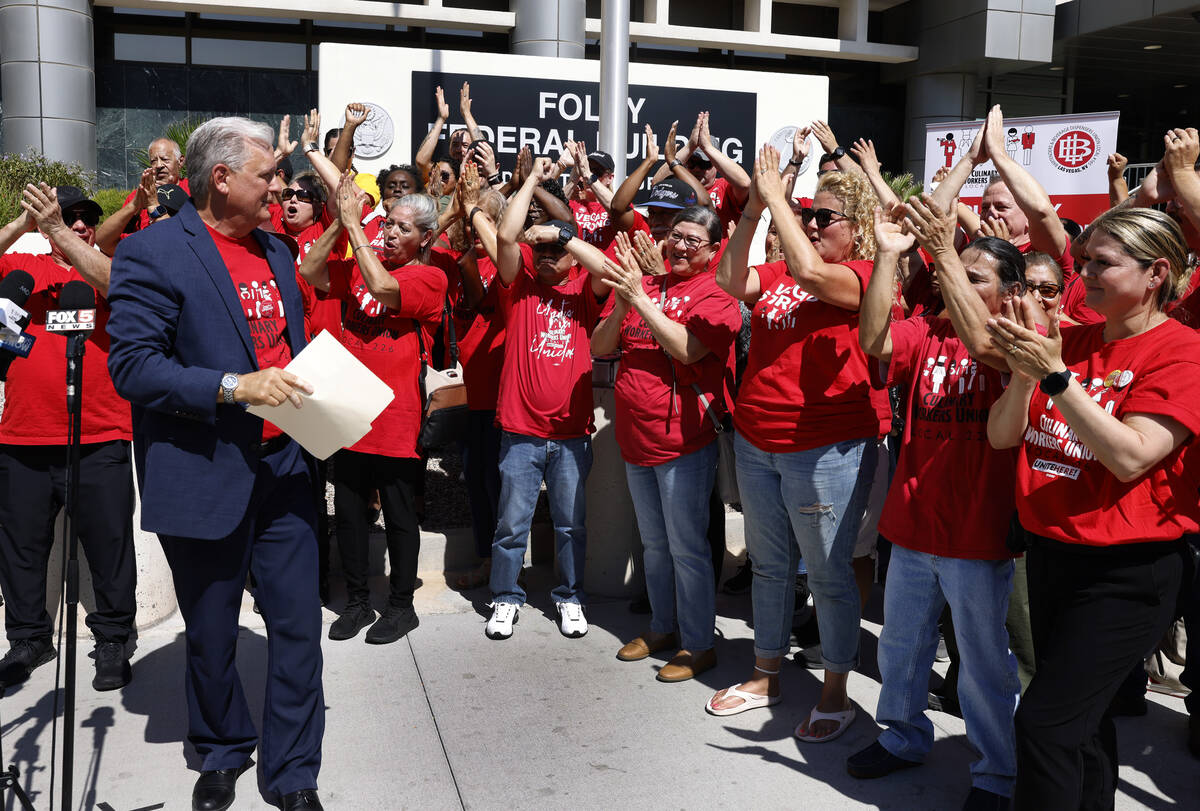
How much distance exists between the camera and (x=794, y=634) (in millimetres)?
5172

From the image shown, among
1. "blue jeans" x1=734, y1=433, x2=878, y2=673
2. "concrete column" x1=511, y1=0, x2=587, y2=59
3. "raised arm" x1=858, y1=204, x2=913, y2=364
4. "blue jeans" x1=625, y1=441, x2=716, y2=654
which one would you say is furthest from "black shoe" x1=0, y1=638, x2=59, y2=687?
"concrete column" x1=511, y1=0, x2=587, y2=59

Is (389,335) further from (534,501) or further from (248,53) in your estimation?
(248,53)

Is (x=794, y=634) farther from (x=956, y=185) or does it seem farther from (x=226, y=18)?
(x=226, y=18)

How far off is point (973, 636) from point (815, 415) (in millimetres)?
1043

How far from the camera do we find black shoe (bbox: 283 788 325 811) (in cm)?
346

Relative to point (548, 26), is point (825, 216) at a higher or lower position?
lower

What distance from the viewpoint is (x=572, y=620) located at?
532 cm

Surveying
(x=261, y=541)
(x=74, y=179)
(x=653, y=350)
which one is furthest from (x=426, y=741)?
(x=74, y=179)

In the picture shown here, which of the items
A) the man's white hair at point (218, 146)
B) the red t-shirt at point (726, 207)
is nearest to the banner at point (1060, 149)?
the red t-shirt at point (726, 207)

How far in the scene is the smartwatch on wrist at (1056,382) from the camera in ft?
8.87

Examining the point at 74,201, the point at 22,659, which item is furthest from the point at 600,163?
the point at 22,659

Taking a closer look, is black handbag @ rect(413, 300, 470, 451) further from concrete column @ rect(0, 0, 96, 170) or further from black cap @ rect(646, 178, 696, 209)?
concrete column @ rect(0, 0, 96, 170)

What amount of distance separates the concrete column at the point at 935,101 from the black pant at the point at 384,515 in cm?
1967

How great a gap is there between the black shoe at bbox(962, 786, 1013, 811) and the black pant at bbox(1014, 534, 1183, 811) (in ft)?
1.62
